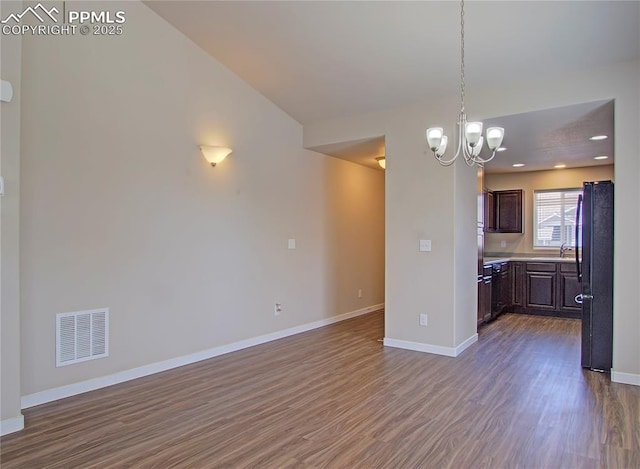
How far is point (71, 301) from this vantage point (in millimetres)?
3357

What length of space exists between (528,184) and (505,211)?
59 centimetres

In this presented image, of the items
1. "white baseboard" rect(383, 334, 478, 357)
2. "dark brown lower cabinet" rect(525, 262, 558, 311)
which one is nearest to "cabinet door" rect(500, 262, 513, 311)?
"dark brown lower cabinet" rect(525, 262, 558, 311)

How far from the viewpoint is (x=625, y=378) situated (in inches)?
144

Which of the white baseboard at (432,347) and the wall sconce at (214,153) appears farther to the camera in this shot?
the white baseboard at (432,347)

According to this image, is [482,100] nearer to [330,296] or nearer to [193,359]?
[330,296]

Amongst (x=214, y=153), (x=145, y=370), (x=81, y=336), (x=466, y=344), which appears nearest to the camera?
(x=81, y=336)

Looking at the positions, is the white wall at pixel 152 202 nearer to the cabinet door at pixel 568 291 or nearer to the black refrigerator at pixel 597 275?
the black refrigerator at pixel 597 275

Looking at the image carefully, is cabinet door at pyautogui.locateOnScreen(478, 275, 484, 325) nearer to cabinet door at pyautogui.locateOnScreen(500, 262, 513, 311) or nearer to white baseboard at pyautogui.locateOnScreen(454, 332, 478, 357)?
white baseboard at pyautogui.locateOnScreen(454, 332, 478, 357)

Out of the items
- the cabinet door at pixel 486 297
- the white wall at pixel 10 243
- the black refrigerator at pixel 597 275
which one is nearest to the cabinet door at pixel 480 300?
the cabinet door at pixel 486 297

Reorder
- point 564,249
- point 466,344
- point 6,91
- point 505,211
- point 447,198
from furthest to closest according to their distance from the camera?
1. point 505,211
2. point 564,249
3. point 466,344
4. point 447,198
5. point 6,91

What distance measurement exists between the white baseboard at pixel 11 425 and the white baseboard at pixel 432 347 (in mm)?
3433

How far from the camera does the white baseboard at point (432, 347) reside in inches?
177

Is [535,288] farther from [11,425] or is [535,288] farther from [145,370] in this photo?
[11,425]

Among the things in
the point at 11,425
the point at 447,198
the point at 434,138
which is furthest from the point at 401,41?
the point at 11,425
